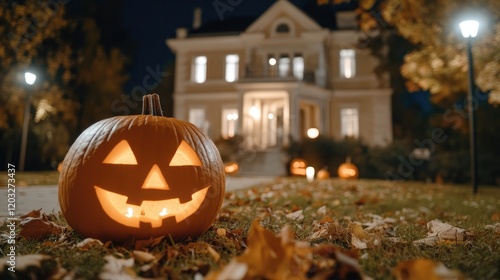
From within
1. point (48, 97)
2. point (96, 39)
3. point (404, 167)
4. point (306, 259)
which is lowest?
point (404, 167)

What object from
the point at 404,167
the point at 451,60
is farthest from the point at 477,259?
the point at 404,167

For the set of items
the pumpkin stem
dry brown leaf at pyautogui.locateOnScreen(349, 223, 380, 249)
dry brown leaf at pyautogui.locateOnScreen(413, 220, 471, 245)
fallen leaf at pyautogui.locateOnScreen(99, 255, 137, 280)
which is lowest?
dry brown leaf at pyautogui.locateOnScreen(413, 220, 471, 245)

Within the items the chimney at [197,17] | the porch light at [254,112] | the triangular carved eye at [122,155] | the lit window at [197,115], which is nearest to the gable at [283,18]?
the porch light at [254,112]

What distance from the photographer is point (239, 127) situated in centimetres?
1652

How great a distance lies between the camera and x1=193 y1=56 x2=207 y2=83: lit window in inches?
774

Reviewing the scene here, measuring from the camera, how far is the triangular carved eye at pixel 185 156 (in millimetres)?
2137

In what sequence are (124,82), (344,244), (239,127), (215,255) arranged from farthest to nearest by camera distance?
(124,82) < (239,127) < (344,244) < (215,255)

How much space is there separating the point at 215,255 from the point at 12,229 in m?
1.49

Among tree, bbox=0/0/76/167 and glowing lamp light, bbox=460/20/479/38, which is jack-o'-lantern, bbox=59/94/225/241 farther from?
tree, bbox=0/0/76/167

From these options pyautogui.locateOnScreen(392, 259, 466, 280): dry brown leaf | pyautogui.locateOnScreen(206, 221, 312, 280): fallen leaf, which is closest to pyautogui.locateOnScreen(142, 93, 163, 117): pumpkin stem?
pyautogui.locateOnScreen(206, 221, 312, 280): fallen leaf

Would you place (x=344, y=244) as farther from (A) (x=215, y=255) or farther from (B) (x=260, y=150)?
(B) (x=260, y=150)

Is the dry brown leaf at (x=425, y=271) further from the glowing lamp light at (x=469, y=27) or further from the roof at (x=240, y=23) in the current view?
the roof at (x=240, y=23)

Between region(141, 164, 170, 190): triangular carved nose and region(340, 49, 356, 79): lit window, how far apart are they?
1780 centimetres

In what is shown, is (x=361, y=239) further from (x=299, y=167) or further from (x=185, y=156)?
(x=299, y=167)
